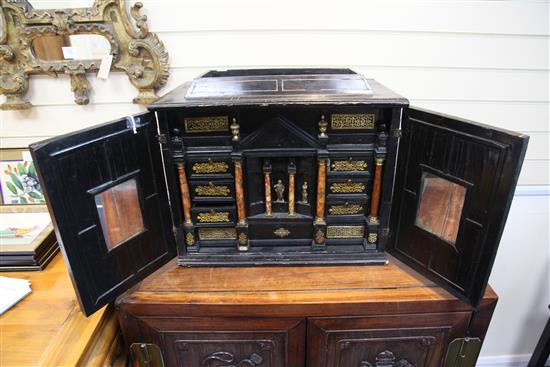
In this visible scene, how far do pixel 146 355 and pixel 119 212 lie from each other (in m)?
0.49

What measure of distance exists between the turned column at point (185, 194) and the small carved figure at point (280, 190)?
30 cm

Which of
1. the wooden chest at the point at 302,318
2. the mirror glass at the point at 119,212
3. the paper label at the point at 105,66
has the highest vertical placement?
the paper label at the point at 105,66

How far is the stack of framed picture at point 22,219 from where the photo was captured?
1220 millimetres

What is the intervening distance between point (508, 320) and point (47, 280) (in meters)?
2.19

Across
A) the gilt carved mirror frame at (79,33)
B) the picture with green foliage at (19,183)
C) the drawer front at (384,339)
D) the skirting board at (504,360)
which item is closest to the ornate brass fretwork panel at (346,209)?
the drawer front at (384,339)

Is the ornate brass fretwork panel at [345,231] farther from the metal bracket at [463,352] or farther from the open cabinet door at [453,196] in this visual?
the metal bracket at [463,352]

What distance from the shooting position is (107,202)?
0.99m

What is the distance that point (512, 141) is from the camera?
2.69ft

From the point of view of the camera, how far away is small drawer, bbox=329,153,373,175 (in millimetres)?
1085

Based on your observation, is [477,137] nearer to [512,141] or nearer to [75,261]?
[512,141]

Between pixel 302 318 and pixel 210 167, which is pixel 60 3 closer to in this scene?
pixel 210 167

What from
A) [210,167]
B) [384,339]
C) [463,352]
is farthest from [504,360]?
[210,167]

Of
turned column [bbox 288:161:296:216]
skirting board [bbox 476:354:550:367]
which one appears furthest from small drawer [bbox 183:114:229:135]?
skirting board [bbox 476:354:550:367]

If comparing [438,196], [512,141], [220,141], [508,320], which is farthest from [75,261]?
[508,320]
